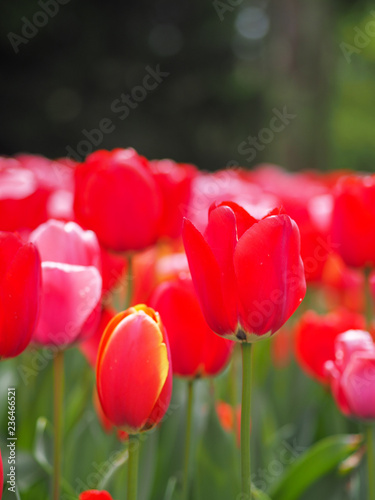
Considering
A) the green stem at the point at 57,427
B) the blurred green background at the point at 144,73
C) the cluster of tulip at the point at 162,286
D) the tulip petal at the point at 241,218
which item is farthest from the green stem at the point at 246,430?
the blurred green background at the point at 144,73

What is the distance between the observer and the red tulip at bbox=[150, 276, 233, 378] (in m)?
0.75

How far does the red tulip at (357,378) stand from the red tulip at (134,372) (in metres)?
0.28

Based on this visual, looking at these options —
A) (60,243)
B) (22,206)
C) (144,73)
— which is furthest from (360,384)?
(144,73)

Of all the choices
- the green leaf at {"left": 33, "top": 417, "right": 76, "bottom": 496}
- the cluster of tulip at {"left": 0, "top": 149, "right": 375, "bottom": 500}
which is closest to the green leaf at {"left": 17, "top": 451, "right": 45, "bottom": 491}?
the green leaf at {"left": 33, "top": 417, "right": 76, "bottom": 496}

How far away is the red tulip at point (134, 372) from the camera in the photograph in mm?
583

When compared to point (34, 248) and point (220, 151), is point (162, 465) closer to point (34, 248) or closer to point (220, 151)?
point (34, 248)

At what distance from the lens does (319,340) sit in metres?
1.06

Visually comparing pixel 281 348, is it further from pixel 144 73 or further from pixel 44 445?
pixel 144 73

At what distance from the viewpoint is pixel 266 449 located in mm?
1156

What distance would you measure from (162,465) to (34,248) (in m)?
0.48

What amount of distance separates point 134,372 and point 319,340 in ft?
1.77

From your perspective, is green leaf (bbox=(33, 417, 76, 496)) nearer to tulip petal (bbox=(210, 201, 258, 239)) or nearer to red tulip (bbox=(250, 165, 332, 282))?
tulip petal (bbox=(210, 201, 258, 239))

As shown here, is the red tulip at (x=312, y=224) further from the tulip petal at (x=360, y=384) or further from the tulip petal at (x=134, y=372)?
the tulip petal at (x=134, y=372)

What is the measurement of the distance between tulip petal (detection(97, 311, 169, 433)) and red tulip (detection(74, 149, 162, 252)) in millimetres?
372
